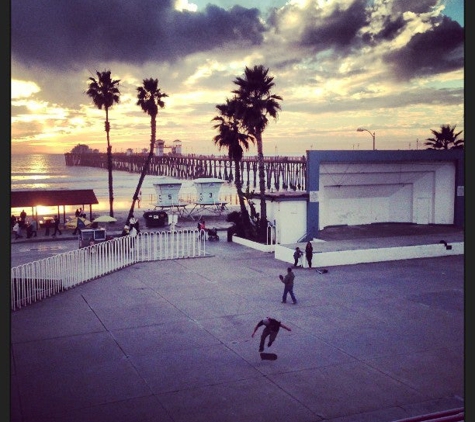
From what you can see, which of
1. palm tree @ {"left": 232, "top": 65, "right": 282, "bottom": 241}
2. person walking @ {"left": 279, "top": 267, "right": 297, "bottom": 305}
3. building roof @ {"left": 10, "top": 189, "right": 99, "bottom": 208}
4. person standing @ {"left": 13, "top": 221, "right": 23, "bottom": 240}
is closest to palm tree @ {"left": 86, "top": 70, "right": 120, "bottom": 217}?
building roof @ {"left": 10, "top": 189, "right": 99, "bottom": 208}

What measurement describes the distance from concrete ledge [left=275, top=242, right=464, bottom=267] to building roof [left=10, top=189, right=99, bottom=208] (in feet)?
60.2

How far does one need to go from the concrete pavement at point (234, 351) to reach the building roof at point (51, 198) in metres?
18.6

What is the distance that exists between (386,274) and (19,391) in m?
15.3

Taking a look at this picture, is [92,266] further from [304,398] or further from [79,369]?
[304,398]

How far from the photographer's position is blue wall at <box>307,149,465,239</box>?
91.2 ft

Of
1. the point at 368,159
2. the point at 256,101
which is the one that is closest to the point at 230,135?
the point at 256,101

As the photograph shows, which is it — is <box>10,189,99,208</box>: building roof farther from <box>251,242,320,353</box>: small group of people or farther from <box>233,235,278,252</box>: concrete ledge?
<box>251,242,320,353</box>: small group of people

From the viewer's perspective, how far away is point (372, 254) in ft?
78.2

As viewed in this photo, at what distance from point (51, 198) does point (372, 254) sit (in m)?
23.8

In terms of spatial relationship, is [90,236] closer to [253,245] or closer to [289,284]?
[253,245]

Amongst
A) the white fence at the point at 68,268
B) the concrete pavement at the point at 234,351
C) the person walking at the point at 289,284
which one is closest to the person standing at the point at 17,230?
the white fence at the point at 68,268

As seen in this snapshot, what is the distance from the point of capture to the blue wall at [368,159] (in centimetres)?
2781

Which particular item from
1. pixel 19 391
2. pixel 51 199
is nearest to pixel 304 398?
pixel 19 391

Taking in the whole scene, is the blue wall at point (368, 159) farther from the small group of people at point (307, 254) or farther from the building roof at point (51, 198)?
the building roof at point (51, 198)
